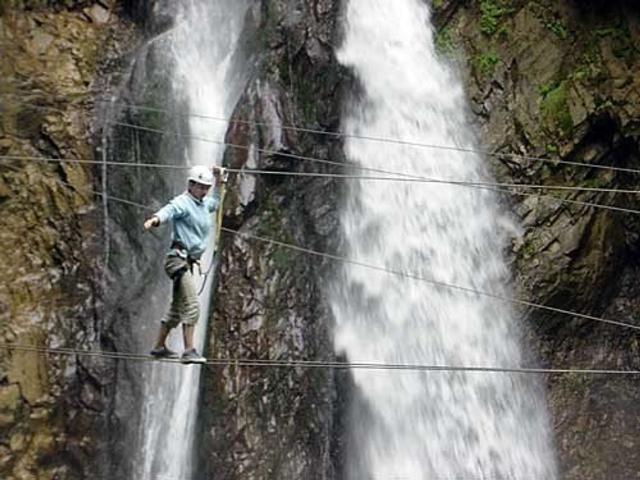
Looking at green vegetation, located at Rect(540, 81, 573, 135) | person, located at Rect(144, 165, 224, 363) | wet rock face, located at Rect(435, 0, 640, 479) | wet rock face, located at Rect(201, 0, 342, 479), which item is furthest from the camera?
green vegetation, located at Rect(540, 81, 573, 135)

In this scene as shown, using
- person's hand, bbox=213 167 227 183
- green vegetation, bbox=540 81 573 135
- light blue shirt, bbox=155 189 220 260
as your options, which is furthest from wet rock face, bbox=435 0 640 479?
light blue shirt, bbox=155 189 220 260

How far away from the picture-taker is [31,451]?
971 centimetres

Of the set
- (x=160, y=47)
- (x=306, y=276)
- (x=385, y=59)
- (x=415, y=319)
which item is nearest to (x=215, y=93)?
(x=160, y=47)

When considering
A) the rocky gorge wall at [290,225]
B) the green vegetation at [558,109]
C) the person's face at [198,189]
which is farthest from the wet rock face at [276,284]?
the person's face at [198,189]

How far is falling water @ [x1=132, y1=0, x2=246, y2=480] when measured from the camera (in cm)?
935

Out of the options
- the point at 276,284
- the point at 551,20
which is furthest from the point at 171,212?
the point at 551,20

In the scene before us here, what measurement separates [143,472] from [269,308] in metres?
2.60

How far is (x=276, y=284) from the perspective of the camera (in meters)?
9.63

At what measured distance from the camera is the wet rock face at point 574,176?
1071 centimetres

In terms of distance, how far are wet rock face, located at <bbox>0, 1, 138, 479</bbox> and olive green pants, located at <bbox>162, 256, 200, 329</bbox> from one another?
14.5ft

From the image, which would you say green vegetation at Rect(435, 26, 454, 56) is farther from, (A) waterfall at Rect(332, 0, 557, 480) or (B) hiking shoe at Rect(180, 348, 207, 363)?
(B) hiking shoe at Rect(180, 348, 207, 363)

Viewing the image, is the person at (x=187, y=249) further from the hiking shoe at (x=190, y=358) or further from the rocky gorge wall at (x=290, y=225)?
the rocky gorge wall at (x=290, y=225)

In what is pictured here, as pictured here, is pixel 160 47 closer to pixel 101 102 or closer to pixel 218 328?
pixel 101 102

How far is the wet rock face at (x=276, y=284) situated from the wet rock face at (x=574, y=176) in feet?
8.79
